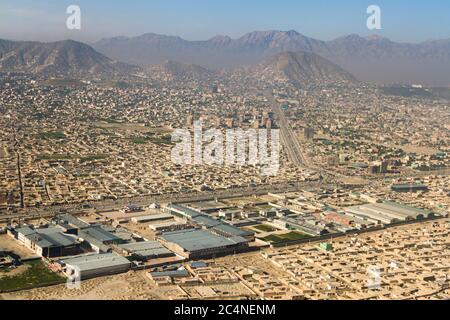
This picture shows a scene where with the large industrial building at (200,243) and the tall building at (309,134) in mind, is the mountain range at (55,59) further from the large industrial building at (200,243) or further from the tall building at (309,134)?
the large industrial building at (200,243)

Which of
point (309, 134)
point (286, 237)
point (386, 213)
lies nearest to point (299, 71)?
point (309, 134)

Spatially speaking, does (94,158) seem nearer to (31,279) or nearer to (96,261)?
(96,261)

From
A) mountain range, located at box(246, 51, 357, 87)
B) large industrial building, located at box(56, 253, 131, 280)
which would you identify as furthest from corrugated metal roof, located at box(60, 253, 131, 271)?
mountain range, located at box(246, 51, 357, 87)

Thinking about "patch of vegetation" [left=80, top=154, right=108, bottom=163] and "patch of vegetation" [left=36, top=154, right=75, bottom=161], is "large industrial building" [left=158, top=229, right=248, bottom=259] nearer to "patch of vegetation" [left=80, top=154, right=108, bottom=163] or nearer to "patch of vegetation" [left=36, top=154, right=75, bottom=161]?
"patch of vegetation" [left=80, top=154, right=108, bottom=163]

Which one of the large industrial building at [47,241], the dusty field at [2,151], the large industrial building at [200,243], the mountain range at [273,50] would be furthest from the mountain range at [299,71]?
the large industrial building at [47,241]
